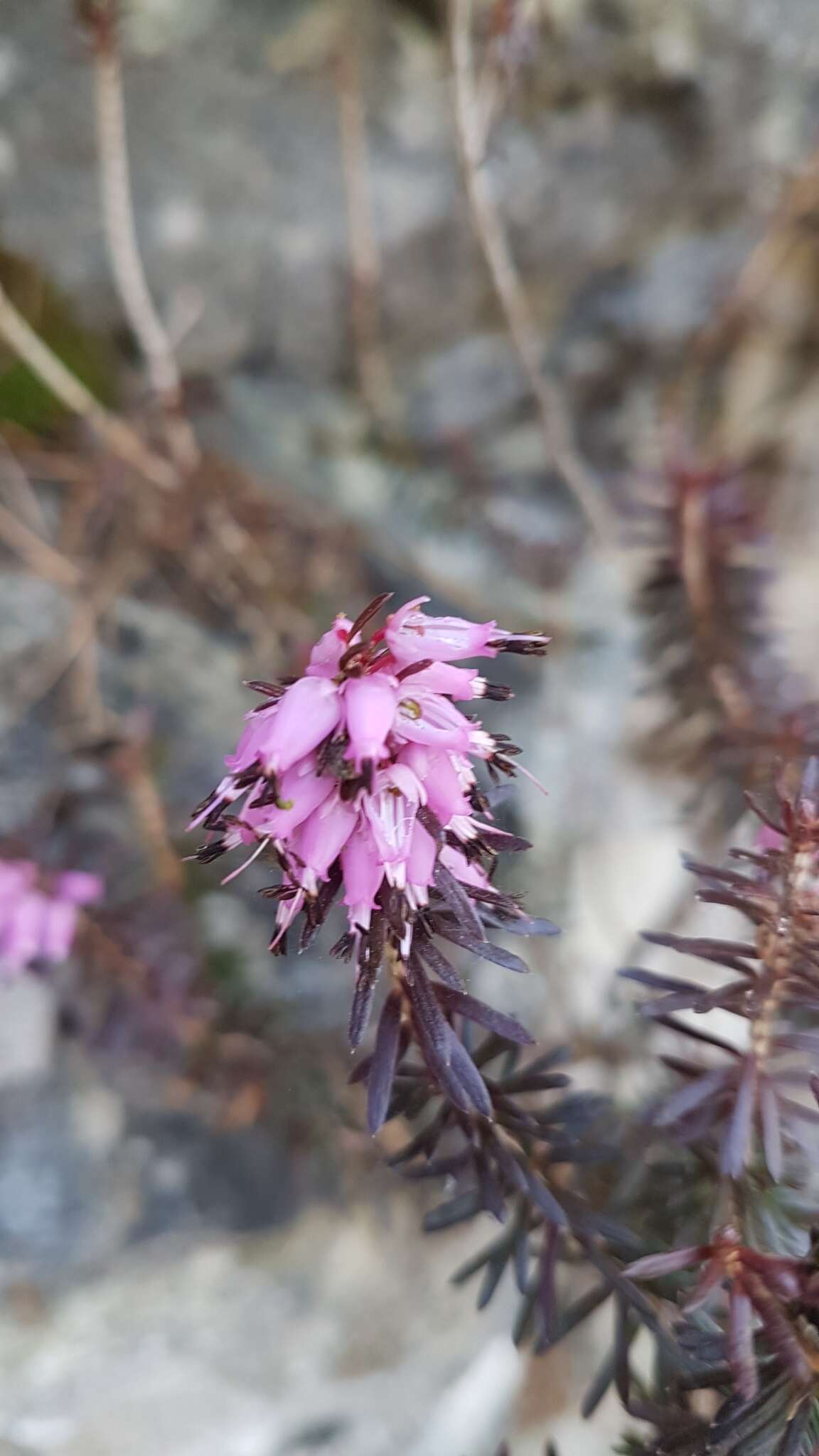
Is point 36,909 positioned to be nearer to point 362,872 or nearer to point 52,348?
point 362,872

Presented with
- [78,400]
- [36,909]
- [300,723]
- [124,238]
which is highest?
[124,238]

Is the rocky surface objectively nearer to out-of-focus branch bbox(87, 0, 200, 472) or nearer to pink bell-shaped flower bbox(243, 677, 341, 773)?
out-of-focus branch bbox(87, 0, 200, 472)

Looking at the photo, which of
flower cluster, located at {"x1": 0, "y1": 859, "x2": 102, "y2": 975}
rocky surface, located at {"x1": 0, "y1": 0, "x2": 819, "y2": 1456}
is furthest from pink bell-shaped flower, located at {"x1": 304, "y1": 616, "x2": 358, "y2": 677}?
flower cluster, located at {"x1": 0, "y1": 859, "x2": 102, "y2": 975}

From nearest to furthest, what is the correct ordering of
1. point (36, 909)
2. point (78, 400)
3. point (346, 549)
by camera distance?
point (36, 909), point (78, 400), point (346, 549)

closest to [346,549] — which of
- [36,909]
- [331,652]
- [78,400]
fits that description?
[78,400]

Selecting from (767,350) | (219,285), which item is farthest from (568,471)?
(219,285)

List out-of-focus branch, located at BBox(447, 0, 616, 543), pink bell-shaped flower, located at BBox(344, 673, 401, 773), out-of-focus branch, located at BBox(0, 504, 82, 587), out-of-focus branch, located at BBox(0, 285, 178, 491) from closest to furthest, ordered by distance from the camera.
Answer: pink bell-shaped flower, located at BBox(344, 673, 401, 773)
out-of-focus branch, located at BBox(447, 0, 616, 543)
out-of-focus branch, located at BBox(0, 285, 178, 491)
out-of-focus branch, located at BBox(0, 504, 82, 587)

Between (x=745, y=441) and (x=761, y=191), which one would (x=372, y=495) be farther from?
(x=761, y=191)
